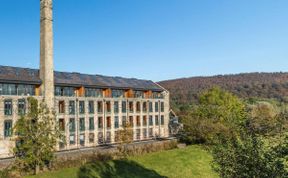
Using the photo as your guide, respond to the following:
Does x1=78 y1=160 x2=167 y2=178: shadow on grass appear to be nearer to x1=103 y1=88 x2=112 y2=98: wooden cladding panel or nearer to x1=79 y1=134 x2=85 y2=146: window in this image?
x1=79 y1=134 x2=85 y2=146: window

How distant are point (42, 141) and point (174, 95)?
125m

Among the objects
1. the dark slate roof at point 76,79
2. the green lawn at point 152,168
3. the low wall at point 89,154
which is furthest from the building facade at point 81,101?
the green lawn at point 152,168

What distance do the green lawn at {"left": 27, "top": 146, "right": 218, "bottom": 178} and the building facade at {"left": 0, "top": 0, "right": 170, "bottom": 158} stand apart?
34.6ft

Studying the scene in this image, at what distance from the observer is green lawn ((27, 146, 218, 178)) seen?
3777 centimetres

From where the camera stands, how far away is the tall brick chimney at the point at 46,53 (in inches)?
2042

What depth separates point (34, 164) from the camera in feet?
121

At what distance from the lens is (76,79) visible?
195 ft

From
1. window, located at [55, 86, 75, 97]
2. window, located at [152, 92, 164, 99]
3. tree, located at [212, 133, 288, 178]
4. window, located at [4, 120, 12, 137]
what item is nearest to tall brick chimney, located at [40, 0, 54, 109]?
window, located at [55, 86, 75, 97]

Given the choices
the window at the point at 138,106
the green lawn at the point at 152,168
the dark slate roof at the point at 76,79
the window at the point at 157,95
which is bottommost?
the green lawn at the point at 152,168

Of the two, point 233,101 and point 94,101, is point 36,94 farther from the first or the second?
point 233,101

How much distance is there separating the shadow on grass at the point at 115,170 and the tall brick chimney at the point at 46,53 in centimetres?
1589

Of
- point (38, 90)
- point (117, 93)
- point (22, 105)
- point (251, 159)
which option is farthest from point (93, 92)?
point (251, 159)

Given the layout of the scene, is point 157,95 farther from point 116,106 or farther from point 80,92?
point 80,92

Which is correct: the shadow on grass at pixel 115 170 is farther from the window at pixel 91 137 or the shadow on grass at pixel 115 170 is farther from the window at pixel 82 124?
the window at pixel 91 137
